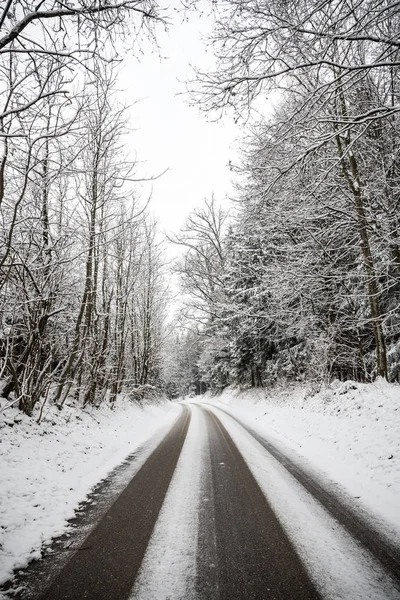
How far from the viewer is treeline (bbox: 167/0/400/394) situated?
13.3 feet

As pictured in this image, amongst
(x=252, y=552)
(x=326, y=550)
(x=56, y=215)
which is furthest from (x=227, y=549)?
(x=56, y=215)

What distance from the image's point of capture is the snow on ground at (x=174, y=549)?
225 cm

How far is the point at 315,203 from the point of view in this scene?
27.5 feet

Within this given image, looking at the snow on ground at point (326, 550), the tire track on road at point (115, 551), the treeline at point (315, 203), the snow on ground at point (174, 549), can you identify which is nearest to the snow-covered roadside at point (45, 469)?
the tire track on road at point (115, 551)

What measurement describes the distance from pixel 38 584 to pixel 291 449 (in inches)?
230

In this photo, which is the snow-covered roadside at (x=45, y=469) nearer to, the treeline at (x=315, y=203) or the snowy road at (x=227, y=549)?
the snowy road at (x=227, y=549)

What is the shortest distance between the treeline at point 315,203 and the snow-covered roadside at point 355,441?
1.30m

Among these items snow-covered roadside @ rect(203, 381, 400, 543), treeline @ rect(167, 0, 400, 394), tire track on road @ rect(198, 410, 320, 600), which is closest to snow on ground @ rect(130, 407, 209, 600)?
tire track on road @ rect(198, 410, 320, 600)

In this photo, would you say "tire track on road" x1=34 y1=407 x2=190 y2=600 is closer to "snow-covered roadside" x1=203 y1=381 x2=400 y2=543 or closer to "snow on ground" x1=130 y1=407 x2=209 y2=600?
"snow on ground" x1=130 y1=407 x2=209 y2=600

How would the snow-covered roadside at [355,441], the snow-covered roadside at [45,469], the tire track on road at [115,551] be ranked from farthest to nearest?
the snow-covered roadside at [355,441] → the snow-covered roadside at [45,469] → the tire track on road at [115,551]

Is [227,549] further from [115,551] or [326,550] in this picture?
[115,551]

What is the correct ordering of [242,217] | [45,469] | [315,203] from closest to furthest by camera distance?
[45,469], [315,203], [242,217]

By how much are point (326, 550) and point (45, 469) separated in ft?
14.0

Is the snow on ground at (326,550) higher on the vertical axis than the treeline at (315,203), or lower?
lower
